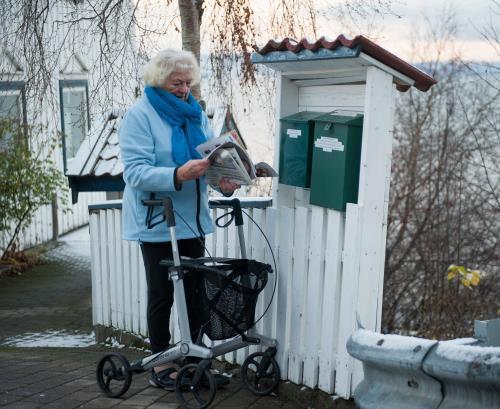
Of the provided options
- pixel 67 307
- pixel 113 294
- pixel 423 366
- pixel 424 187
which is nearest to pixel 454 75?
pixel 424 187

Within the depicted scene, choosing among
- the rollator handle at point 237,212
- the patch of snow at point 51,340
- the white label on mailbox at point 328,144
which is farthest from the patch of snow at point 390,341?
the patch of snow at point 51,340

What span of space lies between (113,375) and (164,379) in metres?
0.30

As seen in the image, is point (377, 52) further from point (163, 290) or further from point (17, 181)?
point (17, 181)

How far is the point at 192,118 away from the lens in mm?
4469

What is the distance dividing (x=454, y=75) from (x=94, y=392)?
52.9ft

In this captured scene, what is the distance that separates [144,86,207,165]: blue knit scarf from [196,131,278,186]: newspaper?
227mm

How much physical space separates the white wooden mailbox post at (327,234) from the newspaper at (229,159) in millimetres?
505

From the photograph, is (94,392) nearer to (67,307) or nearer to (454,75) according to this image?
(67,307)

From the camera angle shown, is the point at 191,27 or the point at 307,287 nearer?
the point at 307,287

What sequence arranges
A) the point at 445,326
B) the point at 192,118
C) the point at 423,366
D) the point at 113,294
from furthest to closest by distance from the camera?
the point at 445,326 < the point at 113,294 < the point at 192,118 < the point at 423,366

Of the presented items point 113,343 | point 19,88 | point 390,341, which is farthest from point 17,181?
point 390,341

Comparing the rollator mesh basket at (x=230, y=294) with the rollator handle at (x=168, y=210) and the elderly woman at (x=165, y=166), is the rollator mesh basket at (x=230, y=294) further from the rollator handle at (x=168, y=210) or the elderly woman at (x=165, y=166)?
the rollator handle at (x=168, y=210)

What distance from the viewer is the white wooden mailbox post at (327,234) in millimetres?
4055

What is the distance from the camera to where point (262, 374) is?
15.4ft
